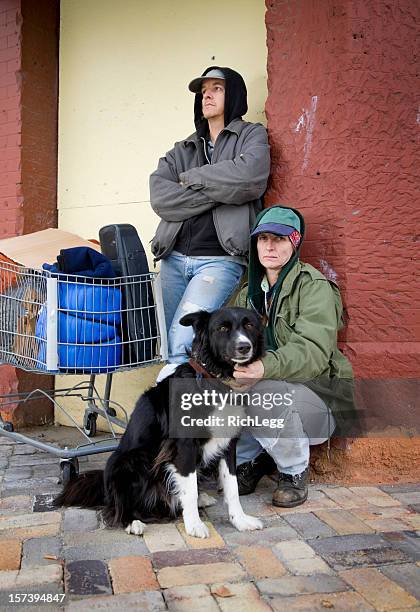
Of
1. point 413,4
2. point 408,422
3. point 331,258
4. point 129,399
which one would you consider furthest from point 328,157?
point 129,399

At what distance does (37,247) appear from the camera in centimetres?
371

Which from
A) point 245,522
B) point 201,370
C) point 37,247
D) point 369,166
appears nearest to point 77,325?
point 37,247

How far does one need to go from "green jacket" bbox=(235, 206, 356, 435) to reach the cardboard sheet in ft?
3.72

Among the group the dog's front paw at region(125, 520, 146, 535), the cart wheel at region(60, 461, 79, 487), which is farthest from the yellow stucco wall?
the dog's front paw at region(125, 520, 146, 535)

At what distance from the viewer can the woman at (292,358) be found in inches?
127

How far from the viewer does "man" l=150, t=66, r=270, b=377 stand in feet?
12.1

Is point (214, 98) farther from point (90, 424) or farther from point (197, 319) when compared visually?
point (90, 424)

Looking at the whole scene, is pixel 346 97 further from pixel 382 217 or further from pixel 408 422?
pixel 408 422

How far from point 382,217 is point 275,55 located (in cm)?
122

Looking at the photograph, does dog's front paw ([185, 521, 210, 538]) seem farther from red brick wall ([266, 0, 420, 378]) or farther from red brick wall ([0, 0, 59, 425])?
red brick wall ([0, 0, 59, 425])

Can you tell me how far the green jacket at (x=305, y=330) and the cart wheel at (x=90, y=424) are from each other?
1.63 metres

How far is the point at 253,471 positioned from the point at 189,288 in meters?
1.12

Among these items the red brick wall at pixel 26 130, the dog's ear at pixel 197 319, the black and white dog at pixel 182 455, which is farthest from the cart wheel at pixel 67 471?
the red brick wall at pixel 26 130

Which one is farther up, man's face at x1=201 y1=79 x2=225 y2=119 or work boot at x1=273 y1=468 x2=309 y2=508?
man's face at x1=201 y1=79 x2=225 y2=119
